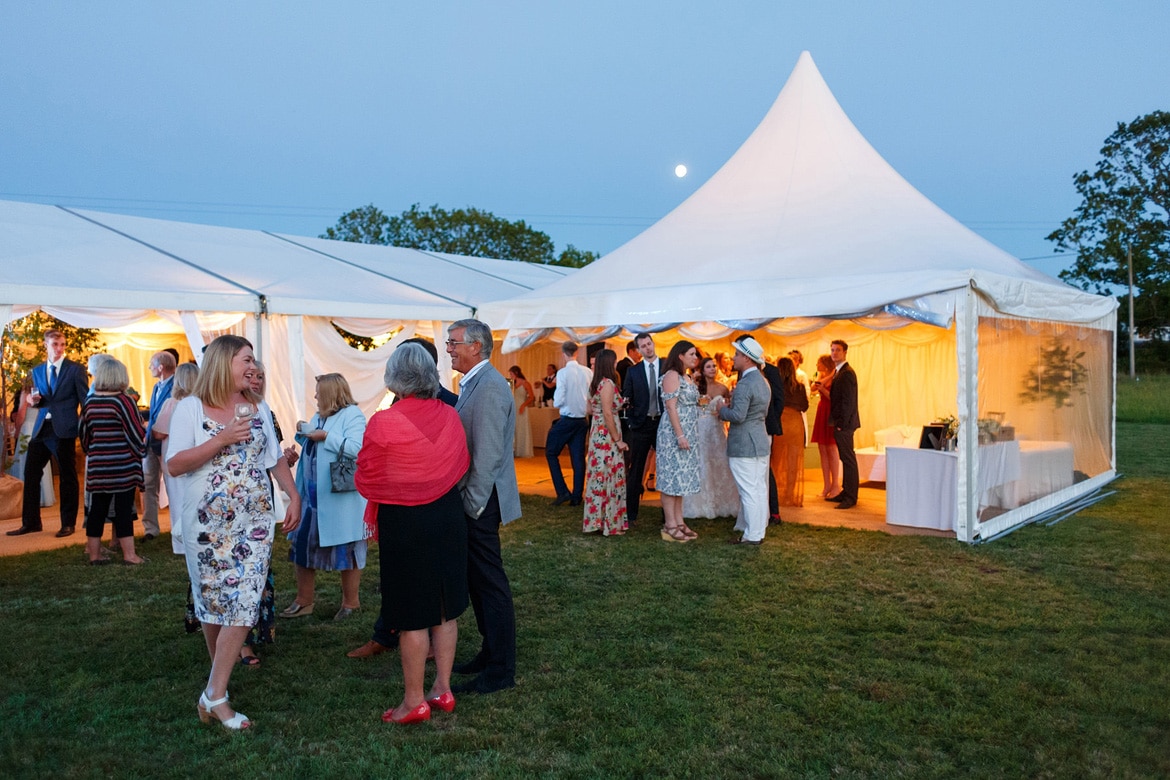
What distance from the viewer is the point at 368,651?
4520 mm

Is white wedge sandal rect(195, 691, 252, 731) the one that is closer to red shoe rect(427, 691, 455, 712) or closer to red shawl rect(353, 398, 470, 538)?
red shoe rect(427, 691, 455, 712)

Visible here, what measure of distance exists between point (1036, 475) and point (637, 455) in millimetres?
3715

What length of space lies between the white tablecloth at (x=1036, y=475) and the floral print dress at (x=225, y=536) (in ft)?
19.7

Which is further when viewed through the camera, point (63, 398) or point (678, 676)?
point (63, 398)

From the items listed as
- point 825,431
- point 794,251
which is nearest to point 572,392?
point 794,251

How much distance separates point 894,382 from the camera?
1272 centimetres

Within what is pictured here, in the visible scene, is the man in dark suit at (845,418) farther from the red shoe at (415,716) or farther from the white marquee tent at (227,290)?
the red shoe at (415,716)

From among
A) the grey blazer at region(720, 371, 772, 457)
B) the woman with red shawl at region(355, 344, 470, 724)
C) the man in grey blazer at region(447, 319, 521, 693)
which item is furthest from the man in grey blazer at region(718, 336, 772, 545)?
the woman with red shawl at region(355, 344, 470, 724)

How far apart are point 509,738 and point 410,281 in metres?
8.48

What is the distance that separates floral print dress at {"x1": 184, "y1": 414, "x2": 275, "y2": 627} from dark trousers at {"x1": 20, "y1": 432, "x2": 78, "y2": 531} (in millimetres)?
5044

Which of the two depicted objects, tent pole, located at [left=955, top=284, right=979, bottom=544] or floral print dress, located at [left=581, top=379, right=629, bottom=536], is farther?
floral print dress, located at [left=581, top=379, right=629, bottom=536]

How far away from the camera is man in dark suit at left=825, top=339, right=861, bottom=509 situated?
887cm

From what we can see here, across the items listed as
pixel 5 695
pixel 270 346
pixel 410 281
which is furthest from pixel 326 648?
pixel 410 281

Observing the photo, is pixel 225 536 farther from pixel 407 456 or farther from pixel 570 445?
pixel 570 445
